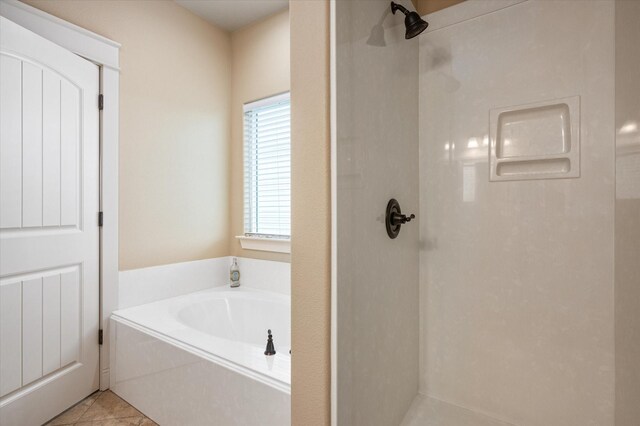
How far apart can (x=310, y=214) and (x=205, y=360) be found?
978mm

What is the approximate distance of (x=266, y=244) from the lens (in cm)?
252

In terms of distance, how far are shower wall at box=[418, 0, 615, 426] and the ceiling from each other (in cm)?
153

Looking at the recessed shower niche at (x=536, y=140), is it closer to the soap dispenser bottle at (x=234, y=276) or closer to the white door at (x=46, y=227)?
the soap dispenser bottle at (x=234, y=276)

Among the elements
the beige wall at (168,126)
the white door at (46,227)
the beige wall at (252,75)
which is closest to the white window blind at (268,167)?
the beige wall at (252,75)

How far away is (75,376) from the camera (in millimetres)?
1831

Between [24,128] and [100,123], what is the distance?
414 millimetres

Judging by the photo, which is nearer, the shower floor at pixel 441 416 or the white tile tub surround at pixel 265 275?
the shower floor at pixel 441 416

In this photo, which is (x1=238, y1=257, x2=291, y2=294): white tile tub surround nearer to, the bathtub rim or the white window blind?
the white window blind

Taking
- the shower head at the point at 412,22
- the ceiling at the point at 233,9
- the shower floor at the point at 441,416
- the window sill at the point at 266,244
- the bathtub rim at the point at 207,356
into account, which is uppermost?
the ceiling at the point at 233,9

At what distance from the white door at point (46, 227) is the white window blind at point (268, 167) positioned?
109cm

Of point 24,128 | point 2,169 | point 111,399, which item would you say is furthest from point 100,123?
point 111,399

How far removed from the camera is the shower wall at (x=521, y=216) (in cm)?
114

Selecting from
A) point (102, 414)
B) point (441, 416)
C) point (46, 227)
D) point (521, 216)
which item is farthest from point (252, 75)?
point (441, 416)

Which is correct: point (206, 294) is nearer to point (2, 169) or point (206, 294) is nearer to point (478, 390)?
point (2, 169)
